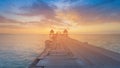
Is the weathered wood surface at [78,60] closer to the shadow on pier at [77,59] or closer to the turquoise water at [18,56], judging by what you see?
the shadow on pier at [77,59]

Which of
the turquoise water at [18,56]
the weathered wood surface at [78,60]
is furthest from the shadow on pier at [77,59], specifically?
→ the turquoise water at [18,56]

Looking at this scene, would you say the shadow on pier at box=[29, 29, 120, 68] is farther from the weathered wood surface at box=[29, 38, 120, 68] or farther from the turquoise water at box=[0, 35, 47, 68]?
the turquoise water at box=[0, 35, 47, 68]

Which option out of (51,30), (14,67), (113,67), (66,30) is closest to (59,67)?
(113,67)

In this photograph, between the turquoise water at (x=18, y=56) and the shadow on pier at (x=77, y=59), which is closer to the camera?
the shadow on pier at (x=77, y=59)

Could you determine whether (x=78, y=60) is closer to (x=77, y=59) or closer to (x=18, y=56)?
(x=77, y=59)

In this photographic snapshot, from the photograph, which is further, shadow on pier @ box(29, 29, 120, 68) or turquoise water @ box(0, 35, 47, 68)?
turquoise water @ box(0, 35, 47, 68)

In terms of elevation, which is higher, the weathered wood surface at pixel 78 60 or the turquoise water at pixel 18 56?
the weathered wood surface at pixel 78 60

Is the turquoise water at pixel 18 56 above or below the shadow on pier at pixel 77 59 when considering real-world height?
below

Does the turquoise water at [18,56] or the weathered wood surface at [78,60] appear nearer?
the weathered wood surface at [78,60]

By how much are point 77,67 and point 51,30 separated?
104 metres

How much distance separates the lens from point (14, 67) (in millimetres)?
28641

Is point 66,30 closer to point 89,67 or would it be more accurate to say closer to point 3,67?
point 3,67

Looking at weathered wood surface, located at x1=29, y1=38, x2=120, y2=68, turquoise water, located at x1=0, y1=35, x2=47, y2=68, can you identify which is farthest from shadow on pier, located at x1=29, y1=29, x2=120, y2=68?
turquoise water, located at x1=0, y1=35, x2=47, y2=68

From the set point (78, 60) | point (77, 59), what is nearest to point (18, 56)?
point (77, 59)
